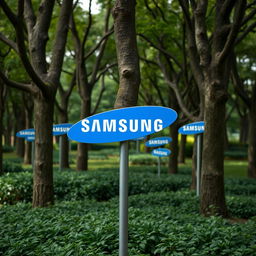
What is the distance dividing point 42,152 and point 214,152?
326cm

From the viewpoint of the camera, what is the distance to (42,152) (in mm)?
7277

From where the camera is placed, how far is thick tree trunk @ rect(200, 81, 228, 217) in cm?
705

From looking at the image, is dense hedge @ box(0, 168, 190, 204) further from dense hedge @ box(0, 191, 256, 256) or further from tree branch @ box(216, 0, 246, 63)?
tree branch @ box(216, 0, 246, 63)

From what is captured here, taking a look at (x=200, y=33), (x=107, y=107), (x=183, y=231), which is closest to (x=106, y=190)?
(x=200, y=33)

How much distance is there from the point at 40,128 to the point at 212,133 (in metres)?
3.27

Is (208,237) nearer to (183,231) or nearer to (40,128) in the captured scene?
(183,231)

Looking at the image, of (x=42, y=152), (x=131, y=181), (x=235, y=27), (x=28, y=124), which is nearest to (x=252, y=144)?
(x=131, y=181)

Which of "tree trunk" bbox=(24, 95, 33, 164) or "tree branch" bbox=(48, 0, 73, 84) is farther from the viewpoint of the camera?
"tree trunk" bbox=(24, 95, 33, 164)

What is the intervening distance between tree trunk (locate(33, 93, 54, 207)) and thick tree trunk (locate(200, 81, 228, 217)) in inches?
118

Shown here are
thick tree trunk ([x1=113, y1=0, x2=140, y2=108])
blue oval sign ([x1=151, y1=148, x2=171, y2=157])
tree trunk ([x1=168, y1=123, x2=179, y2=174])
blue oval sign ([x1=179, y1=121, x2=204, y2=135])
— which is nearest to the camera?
thick tree trunk ([x1=113, y1=0, x2=140, y2=108])

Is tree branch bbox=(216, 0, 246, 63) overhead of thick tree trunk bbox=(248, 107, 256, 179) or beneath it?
overhead

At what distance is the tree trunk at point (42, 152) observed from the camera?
729 centimetres

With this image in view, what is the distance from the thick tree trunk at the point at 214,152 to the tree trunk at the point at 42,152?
9.82 feet

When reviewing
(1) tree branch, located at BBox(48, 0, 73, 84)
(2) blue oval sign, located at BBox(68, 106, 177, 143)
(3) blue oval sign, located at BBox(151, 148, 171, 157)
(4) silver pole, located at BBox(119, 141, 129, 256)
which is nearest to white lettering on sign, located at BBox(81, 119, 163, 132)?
(2) blue oval sign, located at BBox(68, 106, 177, 143)
